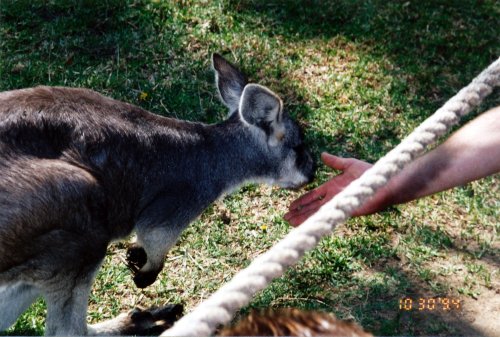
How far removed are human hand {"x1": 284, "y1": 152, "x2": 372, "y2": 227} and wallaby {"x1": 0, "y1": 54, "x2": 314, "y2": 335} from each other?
278 mm

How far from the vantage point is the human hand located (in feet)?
11.5

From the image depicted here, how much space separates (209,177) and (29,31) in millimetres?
2491

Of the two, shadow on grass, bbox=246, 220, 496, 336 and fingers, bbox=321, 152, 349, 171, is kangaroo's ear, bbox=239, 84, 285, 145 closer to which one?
fingers, bbox=321, 152, 349, 171

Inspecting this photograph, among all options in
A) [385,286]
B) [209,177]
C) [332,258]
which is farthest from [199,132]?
[385,286]

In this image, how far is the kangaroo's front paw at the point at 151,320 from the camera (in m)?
3.36

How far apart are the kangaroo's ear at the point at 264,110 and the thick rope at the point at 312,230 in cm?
138

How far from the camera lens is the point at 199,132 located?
364 cm

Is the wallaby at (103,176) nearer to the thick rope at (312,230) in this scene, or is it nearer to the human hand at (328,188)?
the human hand at (328,188)

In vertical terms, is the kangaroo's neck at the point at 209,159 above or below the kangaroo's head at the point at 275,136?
below

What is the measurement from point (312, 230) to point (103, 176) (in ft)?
5.56

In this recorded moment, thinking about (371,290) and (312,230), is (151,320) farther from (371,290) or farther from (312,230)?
(312,230)

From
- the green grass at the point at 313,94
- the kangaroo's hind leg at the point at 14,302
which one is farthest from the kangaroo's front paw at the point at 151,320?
the kangaroo's hind leg at the point at 14,302

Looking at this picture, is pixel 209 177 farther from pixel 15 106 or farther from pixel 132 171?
pixel 15 106

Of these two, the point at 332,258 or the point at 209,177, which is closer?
the point at 209,177
